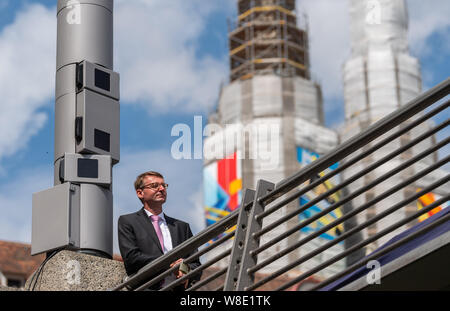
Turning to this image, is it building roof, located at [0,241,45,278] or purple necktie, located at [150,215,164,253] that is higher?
building roof, located at [0,241,45,278]

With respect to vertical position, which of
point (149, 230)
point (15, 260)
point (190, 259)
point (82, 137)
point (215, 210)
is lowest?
point (190, 259)

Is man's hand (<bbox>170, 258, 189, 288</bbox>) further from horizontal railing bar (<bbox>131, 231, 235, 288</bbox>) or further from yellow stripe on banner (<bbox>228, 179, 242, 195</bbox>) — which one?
yellow stripe on banner (<bbox>228, 179, 242, 195</bbox>)

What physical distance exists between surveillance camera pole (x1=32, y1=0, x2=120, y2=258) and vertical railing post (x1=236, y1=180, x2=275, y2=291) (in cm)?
155

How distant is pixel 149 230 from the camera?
7.21m

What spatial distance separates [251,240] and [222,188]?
204 feet

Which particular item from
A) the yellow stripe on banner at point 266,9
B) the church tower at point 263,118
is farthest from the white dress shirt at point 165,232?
the yellow stripe on banner at point 266,9

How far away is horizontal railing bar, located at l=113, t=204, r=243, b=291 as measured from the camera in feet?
21.4

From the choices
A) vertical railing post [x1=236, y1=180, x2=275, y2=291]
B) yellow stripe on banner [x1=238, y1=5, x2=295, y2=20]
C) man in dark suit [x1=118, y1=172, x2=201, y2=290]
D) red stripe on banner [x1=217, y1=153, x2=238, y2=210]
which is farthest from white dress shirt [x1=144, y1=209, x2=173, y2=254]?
yellow stripe on banner [x1=238, y1=5, x2=295, y2=20]

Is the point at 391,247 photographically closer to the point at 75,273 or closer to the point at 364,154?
the point at 364,154

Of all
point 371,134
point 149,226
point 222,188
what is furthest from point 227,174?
point 371,134

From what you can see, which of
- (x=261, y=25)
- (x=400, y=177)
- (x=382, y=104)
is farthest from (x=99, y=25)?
(x=261, y=25)

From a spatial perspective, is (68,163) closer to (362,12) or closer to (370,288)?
(370,288)
